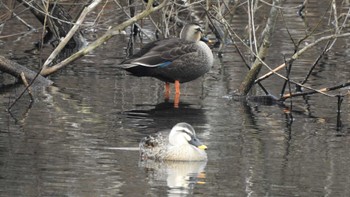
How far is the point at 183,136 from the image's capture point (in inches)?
445

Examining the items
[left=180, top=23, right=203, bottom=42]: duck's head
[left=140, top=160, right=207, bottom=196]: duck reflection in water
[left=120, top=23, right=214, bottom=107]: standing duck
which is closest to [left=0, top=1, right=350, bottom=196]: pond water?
[left=140, top=160, right=207, bottom=196]: duck reflection in water

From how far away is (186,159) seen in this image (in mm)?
11117

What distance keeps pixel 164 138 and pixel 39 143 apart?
136 centimetres

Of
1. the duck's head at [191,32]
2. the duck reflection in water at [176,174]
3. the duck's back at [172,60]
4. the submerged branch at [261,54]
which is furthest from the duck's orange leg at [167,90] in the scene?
the duck reflection in water at [176,174]

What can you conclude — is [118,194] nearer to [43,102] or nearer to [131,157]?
[131,157]

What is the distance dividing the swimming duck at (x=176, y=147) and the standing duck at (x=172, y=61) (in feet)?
11.9

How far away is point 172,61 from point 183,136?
13.2 feet

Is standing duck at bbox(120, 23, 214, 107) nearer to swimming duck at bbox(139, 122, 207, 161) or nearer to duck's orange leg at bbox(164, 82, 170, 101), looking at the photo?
duck's orange leg at bbox(164, 82, 170, 101)

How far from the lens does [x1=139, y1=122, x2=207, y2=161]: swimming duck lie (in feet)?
36.4

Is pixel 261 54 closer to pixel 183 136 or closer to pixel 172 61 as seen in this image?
pixel 172 61

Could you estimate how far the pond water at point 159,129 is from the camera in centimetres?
985

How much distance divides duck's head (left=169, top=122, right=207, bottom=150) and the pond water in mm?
220

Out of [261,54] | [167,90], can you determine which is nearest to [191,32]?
[167,90]

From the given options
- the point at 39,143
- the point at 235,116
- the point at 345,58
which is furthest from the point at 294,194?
the point at 345,58
